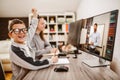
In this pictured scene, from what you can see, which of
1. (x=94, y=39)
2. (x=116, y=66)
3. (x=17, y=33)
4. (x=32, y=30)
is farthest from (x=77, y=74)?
(x=32, y=30)

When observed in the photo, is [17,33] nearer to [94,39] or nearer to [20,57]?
[20,57]

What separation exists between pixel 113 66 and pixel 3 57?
3.23 metres

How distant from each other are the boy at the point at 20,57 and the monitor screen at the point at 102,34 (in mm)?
474

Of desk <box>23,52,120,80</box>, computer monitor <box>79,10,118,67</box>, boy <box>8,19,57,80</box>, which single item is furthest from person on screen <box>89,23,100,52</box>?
boy <box>8,19,57,80</box>

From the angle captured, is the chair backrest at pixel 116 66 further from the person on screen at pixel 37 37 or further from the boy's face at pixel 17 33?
the person on screen at pixel 37 37

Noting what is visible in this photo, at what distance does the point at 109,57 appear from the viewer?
125cm

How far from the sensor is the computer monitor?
1.23 meters

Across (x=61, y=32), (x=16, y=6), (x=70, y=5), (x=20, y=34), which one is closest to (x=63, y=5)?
(x=70, y=5)

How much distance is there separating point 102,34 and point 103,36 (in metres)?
0.02

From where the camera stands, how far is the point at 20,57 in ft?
4.71

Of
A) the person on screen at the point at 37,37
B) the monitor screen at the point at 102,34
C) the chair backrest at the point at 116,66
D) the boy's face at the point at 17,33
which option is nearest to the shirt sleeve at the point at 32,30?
the person on screen at the point at 37,37

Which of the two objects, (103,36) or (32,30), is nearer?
(103,36)

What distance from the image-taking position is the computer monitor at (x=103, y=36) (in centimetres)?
123

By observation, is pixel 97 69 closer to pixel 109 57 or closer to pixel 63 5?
pixel 109 57
